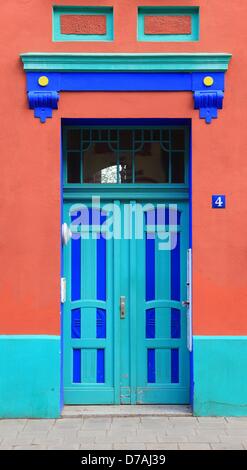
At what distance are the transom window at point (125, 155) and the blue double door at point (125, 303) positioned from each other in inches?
10.4

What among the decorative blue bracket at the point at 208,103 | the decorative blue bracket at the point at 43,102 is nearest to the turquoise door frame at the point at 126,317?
the decorative blue bracket at the point at 208,103

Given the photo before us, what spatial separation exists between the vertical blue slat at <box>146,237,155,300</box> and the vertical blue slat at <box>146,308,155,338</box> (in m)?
0.15

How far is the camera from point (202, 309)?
593 cm

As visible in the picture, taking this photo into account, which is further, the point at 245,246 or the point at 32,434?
the point at 245,246

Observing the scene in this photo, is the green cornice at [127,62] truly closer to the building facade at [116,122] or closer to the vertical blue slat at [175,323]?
the building facade at [116,122]

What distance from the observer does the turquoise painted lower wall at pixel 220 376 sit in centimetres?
589

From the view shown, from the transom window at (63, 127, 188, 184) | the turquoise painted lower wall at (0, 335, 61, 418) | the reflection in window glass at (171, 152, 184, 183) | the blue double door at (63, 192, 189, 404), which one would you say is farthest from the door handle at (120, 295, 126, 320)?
the reflection in window glass at (171, 152, 184, 183)

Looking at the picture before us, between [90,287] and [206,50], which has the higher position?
[206,50]

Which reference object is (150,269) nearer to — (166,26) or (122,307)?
(122,307)

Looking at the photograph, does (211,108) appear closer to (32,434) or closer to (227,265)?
(227,265)

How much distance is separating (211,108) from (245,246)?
4.84ft

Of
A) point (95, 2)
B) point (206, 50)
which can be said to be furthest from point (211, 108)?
point (95, 2)

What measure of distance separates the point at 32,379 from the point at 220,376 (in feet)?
6.32

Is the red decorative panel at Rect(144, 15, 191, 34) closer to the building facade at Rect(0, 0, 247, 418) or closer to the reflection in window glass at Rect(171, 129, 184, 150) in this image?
the building facade at Rect(0, 0, 247, 418)
